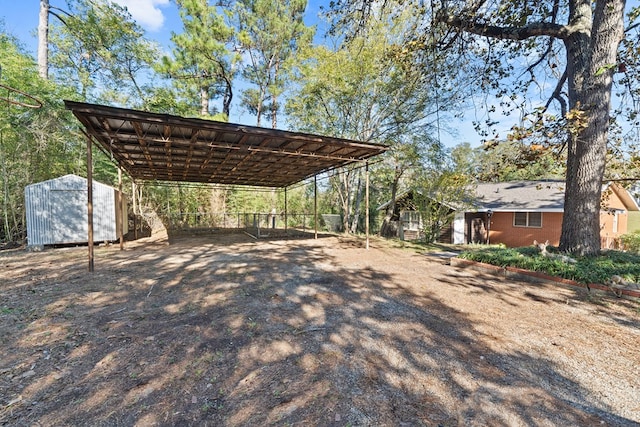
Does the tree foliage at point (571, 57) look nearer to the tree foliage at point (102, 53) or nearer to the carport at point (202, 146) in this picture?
the carport at point (202, 146)

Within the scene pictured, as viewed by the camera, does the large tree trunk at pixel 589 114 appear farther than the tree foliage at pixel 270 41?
No

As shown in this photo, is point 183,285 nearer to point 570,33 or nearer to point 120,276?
point 120,276

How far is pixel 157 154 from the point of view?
8039 mm

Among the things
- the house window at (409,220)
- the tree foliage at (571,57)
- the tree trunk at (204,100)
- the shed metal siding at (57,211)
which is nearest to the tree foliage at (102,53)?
the tree trunk at (204,100)

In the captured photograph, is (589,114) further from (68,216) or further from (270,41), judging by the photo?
(270,41)

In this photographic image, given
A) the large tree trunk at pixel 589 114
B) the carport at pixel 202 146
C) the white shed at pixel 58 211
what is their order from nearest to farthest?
the large tree trunk at pixel 589 114 < the carport at pixel 202 146 < the white shed at pixel 58 211

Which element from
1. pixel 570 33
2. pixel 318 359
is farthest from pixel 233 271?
pixel 570 33

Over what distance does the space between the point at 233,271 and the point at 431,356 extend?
3.86 m

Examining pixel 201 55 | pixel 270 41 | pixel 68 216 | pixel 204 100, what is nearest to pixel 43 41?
pixel 201 55

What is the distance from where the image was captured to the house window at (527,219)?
1182 centimetres

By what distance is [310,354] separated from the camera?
2268 millimetres

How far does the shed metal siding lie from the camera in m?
7.35

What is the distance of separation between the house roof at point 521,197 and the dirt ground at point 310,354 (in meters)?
8.99

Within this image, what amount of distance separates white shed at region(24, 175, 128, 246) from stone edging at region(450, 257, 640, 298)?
363 inches
